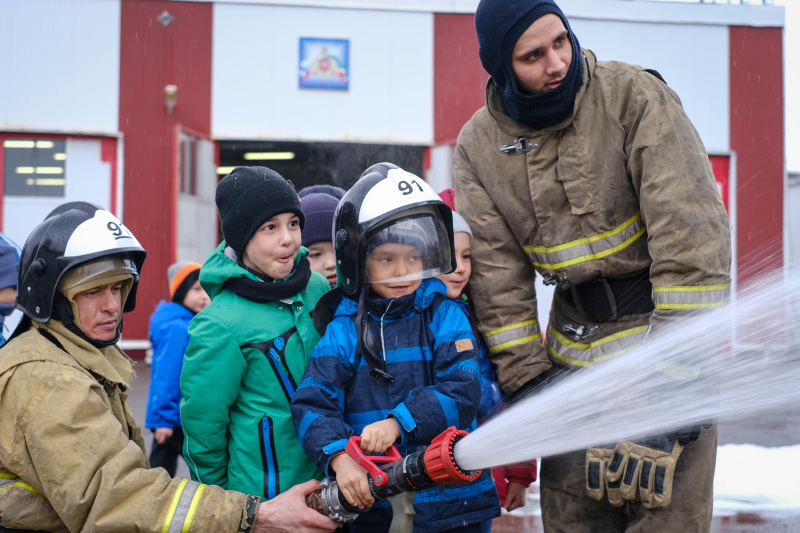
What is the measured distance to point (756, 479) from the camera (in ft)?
20.7

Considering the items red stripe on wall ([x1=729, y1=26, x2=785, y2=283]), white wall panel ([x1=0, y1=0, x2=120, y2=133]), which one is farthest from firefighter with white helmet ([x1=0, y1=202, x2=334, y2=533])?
red stripe on wall ([x1=729, y1=26, x2=785, y2=283])

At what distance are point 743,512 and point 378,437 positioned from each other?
430 centimetres

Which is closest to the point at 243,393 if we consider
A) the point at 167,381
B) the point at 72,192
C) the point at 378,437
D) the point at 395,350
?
the point at 395,350

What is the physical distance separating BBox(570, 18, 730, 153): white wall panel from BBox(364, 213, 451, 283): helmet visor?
936 centimetres

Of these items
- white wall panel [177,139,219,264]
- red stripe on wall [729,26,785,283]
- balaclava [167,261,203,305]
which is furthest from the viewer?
red stripe on wall [729,26,785,283]

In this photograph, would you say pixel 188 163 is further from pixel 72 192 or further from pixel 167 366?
pixel 167 366

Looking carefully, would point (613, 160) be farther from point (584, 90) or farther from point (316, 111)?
point (316, 111)

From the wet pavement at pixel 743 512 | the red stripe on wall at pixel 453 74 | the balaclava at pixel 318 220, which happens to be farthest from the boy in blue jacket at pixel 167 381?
the red stripe on wall at pixel 453 74

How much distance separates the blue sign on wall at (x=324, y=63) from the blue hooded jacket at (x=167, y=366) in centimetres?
640

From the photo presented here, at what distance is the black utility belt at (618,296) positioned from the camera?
2742 mm

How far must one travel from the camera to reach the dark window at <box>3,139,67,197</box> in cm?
1055

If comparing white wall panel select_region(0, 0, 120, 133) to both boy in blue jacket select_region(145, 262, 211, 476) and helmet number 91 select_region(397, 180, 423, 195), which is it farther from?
helmet number 91 select_region(397, 180, 423, 195)

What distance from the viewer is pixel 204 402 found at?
273 centimetres

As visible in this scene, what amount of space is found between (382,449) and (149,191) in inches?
375
